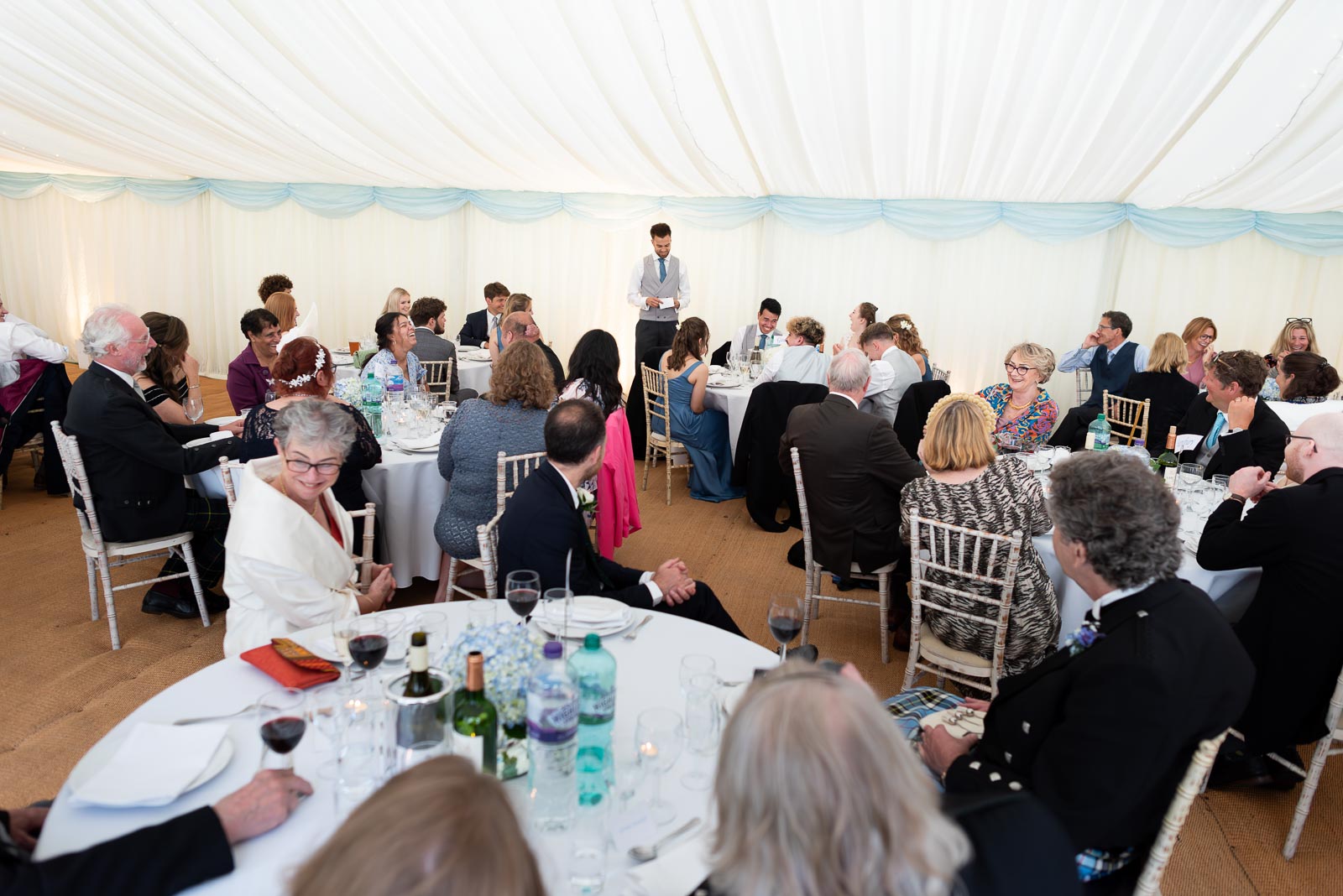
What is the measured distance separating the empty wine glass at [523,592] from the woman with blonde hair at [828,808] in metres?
1.15

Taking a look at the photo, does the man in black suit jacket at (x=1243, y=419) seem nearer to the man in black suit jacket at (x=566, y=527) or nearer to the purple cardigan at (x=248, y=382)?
the man in black suit jacket at (x=566, y=527)

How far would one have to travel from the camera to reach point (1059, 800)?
151cm

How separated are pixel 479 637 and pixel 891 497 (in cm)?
253

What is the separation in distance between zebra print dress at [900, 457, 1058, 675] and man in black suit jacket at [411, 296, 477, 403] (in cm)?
435

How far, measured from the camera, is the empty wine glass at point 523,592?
2025 mm

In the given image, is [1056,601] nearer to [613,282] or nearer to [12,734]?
[12,734]

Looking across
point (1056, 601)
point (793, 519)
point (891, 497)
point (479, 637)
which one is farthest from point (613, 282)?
point (479, 637)

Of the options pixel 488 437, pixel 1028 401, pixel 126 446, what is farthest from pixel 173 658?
pixel 1028 401

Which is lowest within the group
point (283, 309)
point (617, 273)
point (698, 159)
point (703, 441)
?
point (703, 441)

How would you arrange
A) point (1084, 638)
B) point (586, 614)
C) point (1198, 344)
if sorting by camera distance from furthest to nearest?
point (1198, 344) → point (586, 614) → point (1084, 638)

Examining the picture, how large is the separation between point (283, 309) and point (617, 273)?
5157mm

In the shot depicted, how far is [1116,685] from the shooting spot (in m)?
1.49

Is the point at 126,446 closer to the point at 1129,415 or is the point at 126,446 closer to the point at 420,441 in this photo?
the point at 420,441

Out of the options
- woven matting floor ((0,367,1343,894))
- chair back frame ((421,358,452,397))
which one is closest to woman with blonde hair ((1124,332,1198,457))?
woven matting floor ((0,367,1343,894))
